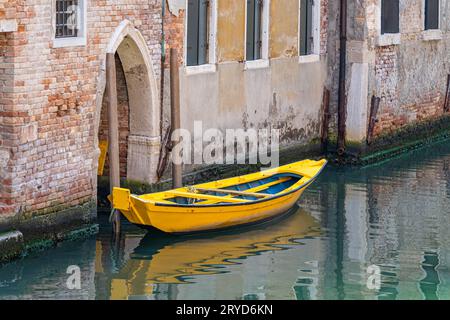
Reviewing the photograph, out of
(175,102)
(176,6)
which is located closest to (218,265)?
(175,102)

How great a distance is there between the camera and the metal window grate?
13234 mm

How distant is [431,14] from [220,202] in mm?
8354

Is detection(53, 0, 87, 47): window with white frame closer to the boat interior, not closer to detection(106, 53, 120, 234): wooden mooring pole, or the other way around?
detection(106, 53, 120, 234): wooden mooring pole

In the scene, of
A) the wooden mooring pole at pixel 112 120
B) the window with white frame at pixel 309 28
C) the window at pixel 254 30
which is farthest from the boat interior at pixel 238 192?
the window with white frame at pixel 309 28

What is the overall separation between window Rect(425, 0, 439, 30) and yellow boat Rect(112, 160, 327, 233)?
5.90m

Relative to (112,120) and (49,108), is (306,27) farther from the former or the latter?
(49,108)

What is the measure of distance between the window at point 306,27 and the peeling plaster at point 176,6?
133 inches

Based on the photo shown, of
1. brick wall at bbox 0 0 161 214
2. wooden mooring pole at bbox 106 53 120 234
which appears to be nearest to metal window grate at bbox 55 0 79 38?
brick wall at bbox 0 0 161 214

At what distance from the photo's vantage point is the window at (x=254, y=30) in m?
17.0

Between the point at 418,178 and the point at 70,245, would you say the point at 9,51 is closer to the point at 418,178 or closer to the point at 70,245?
the point at 70,245

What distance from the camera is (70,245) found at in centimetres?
1316

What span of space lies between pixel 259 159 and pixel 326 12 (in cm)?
282

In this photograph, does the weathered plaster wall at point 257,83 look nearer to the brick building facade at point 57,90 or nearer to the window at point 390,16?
the brick building facade at point 57,90
